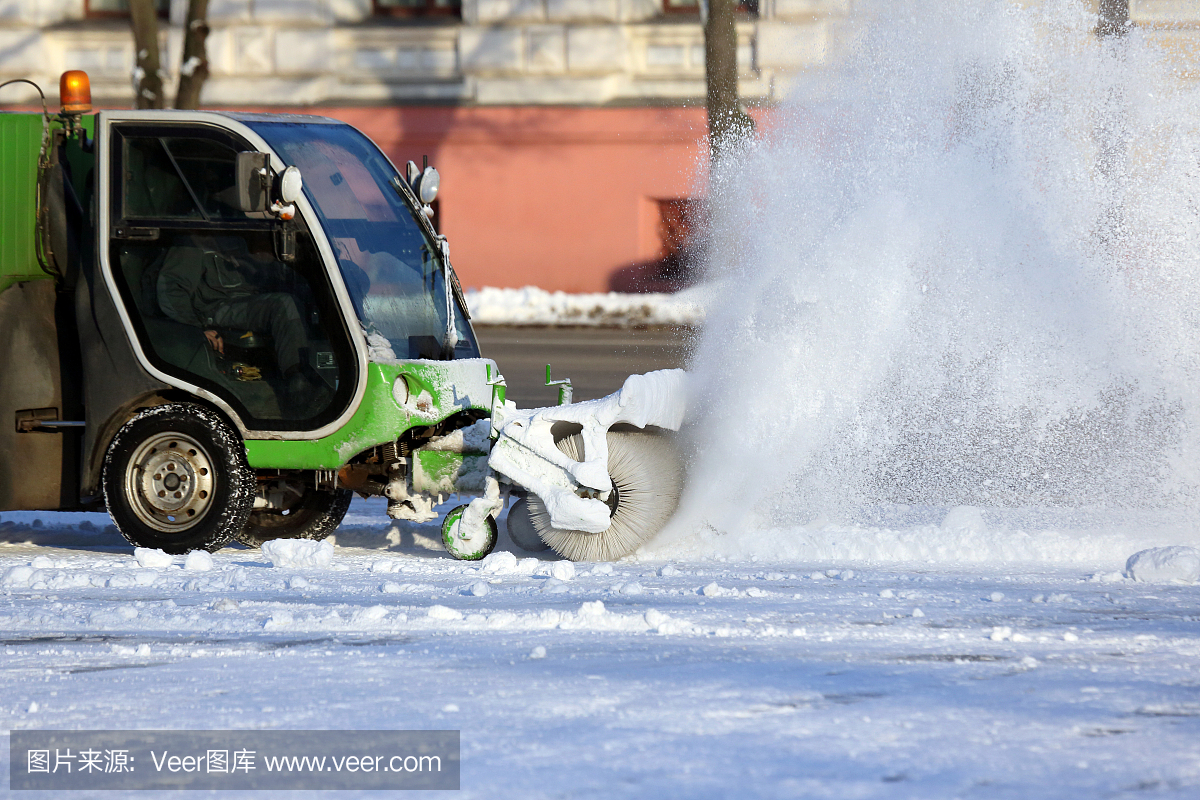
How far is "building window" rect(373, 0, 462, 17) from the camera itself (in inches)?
804

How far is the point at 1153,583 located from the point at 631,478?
7.26 feet

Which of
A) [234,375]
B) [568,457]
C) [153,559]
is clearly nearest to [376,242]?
[234,375]

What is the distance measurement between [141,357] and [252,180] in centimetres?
102

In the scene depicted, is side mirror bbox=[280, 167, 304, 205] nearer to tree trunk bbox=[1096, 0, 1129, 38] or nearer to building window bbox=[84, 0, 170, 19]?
tree trunk bbox=[1096, 0, 1129, 38]

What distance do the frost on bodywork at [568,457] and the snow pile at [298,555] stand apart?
842 mm

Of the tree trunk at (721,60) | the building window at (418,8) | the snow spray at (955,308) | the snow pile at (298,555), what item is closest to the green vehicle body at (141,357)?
the snow pile at (298,555)

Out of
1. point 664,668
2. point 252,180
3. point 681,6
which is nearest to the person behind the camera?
point 664,668

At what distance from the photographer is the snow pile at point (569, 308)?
18.2m

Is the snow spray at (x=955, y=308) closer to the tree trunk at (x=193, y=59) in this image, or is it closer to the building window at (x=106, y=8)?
the tree trunk at (x=193, y=59)

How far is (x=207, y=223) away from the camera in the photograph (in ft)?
20.6

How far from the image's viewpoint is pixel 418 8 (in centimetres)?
2048

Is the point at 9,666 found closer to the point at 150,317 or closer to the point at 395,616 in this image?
the point at 395,616

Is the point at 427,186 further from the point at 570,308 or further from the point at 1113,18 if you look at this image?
the point at 570,308

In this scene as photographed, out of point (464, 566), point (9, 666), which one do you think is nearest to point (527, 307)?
point (464, 566)
